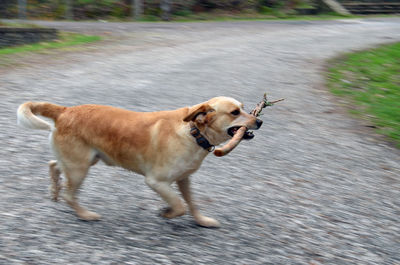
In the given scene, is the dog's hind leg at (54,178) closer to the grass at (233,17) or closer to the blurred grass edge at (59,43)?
the blurred grass edge at (59,43)

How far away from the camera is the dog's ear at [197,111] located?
457 cm

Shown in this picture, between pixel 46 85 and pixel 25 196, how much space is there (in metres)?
5.23

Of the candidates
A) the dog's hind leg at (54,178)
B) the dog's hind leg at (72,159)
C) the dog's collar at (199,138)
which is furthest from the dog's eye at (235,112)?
the dog's hind leg at (54,178)

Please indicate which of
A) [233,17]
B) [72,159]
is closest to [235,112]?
[72,159]

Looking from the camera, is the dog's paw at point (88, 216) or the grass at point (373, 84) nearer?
the dog's paw at point (88, 216)

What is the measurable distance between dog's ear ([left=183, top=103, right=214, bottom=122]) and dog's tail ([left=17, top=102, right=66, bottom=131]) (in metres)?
1.24

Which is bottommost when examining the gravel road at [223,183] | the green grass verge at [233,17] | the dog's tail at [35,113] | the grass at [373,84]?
the gravel road at [223,183]

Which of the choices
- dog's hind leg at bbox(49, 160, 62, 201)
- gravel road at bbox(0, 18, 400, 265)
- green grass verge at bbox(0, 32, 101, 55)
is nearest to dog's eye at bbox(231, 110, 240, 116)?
gravel road at bbox(0, 18, 400, 265)

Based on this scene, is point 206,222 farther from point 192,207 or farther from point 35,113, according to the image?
point 35,113

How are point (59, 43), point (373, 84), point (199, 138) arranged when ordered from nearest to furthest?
point (199, 138) < point (373, 84) < point (59, 43)

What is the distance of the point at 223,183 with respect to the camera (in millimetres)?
6094

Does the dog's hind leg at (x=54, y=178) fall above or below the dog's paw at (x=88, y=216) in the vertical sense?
above

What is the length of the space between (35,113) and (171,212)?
61.5 inches

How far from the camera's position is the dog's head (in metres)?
4.63
